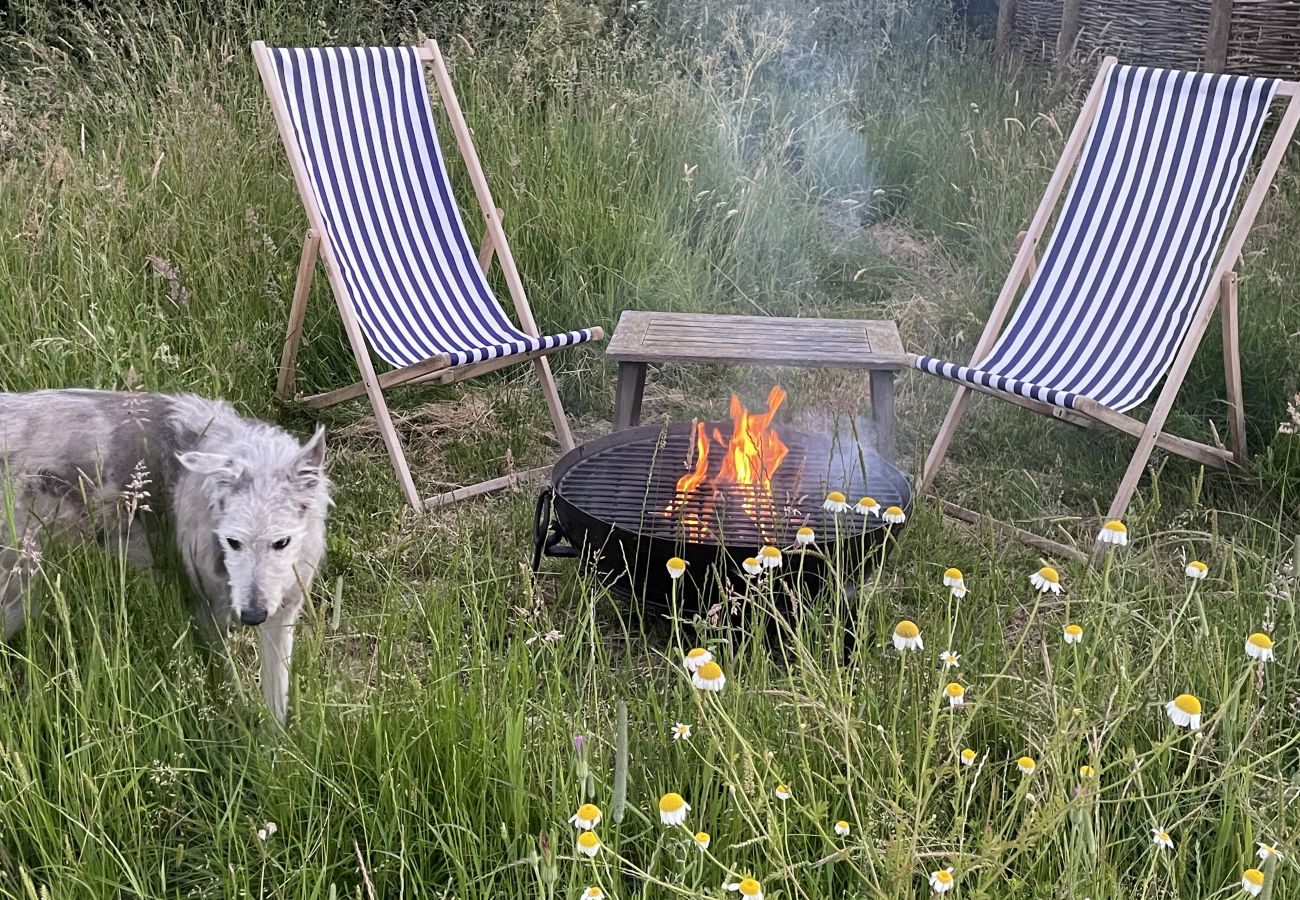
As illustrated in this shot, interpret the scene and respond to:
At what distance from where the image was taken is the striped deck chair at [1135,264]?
3.53 metres

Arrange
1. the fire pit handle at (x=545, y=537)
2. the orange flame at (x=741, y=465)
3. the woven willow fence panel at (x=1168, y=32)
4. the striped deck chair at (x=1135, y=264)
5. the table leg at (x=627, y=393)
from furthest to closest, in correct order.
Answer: the woven willow fence panel at (x=1168, y=32) < the table leg at (x=627, y=393) < the striped deck chair at (x=1135, y=264) < the fire pit handle at (x=545, y=537) < the orange flame at (x=741, y=465)

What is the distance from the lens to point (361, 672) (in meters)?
2.33

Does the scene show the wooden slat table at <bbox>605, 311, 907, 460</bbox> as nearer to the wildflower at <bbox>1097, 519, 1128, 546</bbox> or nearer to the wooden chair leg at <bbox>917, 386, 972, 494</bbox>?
the wooden chair leg at <bbox>917, 386, 972, 494</bbox>

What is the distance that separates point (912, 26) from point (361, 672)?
690 centimetres

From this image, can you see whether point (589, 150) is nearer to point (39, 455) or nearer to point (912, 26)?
point (39, 455)

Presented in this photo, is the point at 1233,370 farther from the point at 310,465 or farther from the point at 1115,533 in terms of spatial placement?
the point at 310,465

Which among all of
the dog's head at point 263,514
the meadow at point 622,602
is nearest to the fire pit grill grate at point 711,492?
the meadow at point 622,602

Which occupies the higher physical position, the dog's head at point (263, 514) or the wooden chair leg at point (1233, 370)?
the dog's head at point (263, 514)

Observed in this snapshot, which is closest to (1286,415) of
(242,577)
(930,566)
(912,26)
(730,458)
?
(930,566)

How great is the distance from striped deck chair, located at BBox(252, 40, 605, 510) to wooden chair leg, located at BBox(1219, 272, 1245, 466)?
199 centimetres

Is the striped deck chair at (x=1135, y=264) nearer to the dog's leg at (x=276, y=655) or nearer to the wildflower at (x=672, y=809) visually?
the dog's leg at (x=276, y=655)

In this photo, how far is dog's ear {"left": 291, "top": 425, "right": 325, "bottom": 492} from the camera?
233 centimetres

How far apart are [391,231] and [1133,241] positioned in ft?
8.54

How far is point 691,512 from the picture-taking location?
2773 millimetres
